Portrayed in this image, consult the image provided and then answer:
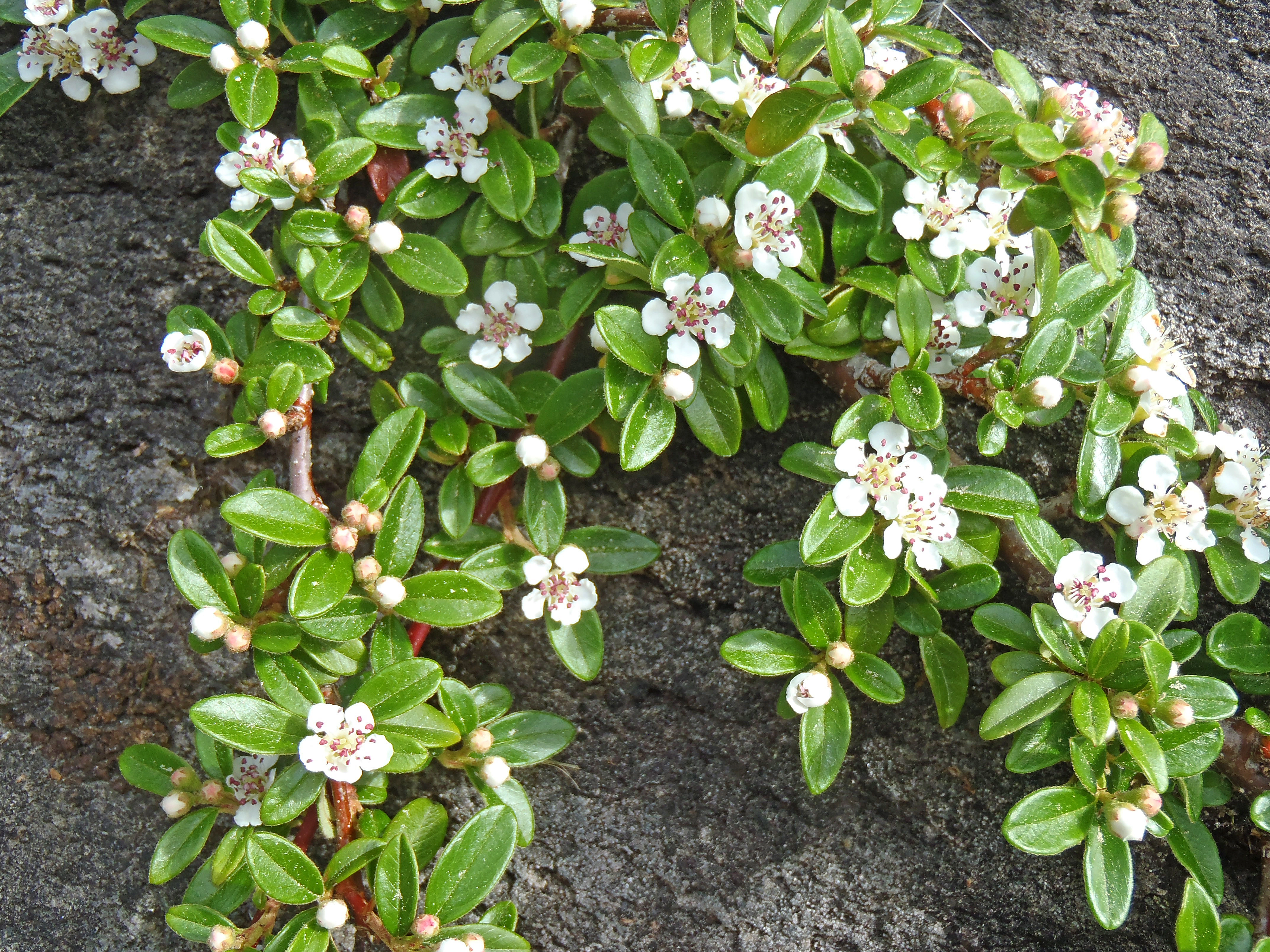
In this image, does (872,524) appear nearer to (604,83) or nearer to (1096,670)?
(1096,670)

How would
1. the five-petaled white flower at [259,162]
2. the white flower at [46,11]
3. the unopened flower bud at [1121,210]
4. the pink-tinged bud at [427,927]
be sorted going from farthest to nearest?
the white flower at [46,11], the five-petaled white flower at [259,162], the unopened flower bud at [1121,210], the pink-tinged bud at [427,927]

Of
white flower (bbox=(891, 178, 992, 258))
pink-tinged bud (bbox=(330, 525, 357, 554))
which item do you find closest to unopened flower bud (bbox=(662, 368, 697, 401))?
white flower (bbox=(891, 178, 992, 258))

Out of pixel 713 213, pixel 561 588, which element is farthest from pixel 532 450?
pixel 713 213

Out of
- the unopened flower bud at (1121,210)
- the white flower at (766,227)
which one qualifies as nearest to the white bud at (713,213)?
the white flower at (766,227)

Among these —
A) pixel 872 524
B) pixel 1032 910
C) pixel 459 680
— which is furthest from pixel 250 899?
pixel 1032 910

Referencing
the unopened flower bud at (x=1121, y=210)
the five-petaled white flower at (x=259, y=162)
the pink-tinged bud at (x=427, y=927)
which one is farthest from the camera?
the five-petaled white flower at (x=259, y=162)

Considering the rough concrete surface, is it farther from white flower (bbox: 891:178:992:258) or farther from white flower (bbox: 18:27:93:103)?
white flower (bbox: 891:178:992:258)

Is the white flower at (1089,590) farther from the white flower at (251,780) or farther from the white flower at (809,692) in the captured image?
the white flower at (251,780)
